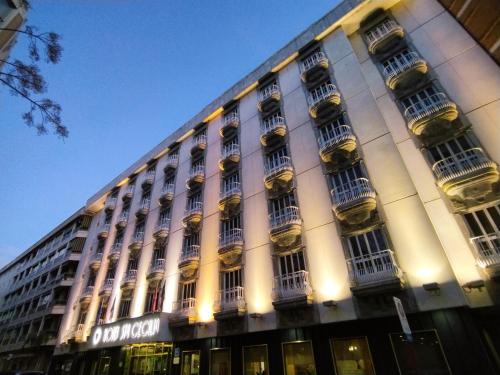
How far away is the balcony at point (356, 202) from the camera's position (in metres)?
14.2

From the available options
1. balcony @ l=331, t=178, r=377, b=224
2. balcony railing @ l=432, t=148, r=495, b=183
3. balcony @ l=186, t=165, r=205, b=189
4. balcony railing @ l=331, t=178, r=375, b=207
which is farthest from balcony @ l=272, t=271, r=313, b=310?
balcony @ l=186, t=165, r=205, b=189

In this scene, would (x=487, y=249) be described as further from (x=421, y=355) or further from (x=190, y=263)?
(x=190, y=263)

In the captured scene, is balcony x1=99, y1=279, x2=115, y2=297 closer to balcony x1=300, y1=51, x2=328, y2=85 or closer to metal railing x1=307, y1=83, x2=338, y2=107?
metal railing x1=307, y1=83, x2=338, y2=107

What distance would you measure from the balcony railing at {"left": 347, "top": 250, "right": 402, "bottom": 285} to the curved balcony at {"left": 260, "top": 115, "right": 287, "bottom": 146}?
434 inches

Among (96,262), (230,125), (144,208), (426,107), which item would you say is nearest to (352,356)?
(426,107)

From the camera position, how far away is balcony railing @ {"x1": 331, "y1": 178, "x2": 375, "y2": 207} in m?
14.4

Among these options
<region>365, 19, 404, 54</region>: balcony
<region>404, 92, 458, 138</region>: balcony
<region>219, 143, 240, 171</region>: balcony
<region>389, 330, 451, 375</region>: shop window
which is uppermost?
<region>365, 19, 404, 54</region>: balcony

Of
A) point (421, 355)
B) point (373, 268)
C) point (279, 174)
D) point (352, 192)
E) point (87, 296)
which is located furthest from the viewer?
point (87, 296)

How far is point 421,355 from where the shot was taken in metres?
11.2

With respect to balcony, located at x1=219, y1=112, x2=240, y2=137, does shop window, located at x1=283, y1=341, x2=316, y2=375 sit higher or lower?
lower

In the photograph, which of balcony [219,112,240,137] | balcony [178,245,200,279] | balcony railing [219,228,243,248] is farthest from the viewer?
balcony [219,112,240,137]

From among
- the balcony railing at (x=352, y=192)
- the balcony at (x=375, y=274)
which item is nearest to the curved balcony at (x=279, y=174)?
the balcony railing at (x=352, y=192)

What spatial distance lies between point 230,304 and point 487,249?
1367 centimetres

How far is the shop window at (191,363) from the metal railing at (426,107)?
1941cm
